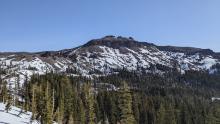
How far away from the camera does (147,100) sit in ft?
623

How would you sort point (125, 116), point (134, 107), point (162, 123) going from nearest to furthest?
1. point (125, 116)
2. point (162, 123)
3. point (134, 107)

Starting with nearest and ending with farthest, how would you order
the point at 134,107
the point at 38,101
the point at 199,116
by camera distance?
the point at 38,101 < the point at 134,107 < the point at 199,116

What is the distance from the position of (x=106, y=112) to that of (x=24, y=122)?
78376 mm

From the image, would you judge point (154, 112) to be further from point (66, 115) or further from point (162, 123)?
point (66, 115)

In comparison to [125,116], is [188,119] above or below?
below

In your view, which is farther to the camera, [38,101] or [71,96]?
[71,96]

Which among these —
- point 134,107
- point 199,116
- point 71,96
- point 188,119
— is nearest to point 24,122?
point 71,96

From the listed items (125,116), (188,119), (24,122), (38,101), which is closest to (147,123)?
(188,119)

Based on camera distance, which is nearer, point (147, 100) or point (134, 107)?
point (134, 107)

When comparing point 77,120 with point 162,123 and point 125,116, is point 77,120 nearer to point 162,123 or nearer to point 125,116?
point 162,123

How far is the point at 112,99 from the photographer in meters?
173

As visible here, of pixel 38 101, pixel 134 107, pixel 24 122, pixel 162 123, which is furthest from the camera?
pixel 134 107

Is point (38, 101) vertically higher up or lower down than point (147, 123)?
higher up

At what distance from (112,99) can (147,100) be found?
78.9ft
